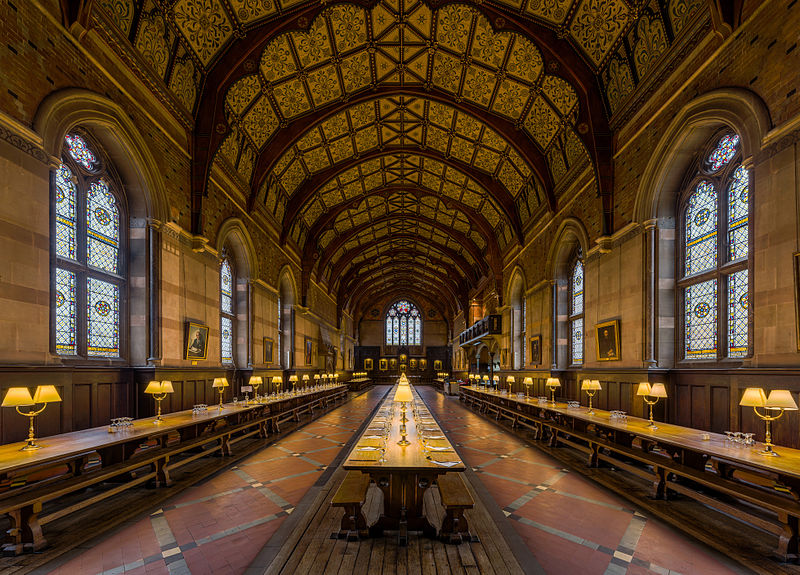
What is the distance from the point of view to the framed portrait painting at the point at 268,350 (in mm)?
15673

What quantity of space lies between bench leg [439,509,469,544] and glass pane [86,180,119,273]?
7334mm

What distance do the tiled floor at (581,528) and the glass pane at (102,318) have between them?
7.09 metres

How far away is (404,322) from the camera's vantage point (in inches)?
1928

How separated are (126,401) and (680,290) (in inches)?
420

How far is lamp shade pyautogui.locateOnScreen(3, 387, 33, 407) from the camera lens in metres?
4.36

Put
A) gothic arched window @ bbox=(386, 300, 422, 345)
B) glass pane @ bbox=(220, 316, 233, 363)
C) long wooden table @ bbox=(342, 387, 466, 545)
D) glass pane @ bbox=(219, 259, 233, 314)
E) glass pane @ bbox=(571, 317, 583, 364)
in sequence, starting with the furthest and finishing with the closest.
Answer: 1. gothic arched window @ bbox=(386, 300, 422, 345)
2. glass pane @ bbox=(219, 259, 233, 314)
3. glass pane @ bbox=(220, 316, 233, 363)
4. glass pane @ bbox=(571, 317, 583, 364)
5. long wooden table @ bbox=(342, 387, 466, 545)

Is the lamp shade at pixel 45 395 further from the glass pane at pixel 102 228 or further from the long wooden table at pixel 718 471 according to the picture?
the long wooden table at pixel 718 471

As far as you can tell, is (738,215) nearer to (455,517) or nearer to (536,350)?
(455,517)

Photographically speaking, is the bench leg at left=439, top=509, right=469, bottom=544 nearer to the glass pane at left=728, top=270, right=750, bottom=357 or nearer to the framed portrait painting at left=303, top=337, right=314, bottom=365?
the glass pane at left=728, top=270, right=750, bottom=357

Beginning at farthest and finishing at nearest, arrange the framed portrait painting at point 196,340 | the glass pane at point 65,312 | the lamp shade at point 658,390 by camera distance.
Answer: the framed portrait painting at point 196,340, the glass pane at point 65,312, the lamp shade at point 658,390

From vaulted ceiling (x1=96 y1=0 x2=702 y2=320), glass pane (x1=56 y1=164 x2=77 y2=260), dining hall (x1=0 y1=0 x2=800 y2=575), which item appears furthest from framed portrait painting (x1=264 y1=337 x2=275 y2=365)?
glass pane (x1=56 y1=164 x2=77 y2=260)

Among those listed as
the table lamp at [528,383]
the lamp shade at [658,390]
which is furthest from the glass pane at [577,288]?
the lamp shade at [658,390]

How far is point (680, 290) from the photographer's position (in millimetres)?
8156

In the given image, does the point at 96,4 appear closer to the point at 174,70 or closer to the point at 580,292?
the point at 174,70
